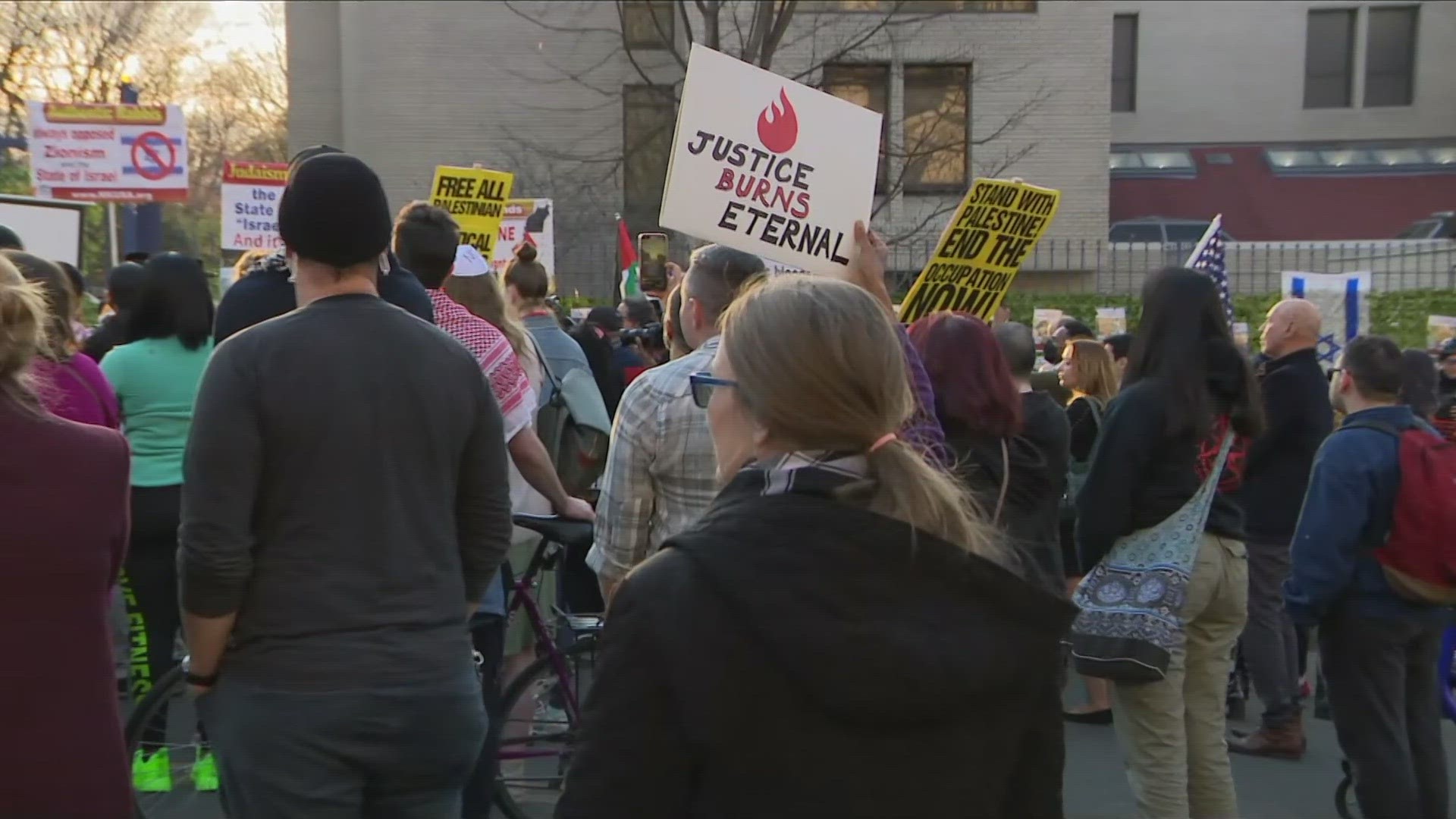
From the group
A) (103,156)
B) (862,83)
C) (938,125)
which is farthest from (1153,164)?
(103,156)

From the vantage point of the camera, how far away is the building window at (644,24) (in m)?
26.4

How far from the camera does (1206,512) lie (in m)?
4.71

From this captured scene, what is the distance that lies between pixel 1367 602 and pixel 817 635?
3.70 m

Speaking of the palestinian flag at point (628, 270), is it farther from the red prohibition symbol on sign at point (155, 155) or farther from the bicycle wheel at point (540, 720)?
the bicycle wheel at point (540, 720)

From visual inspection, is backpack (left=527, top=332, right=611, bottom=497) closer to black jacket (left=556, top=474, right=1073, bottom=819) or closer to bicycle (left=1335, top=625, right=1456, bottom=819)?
bicycle (left=1335, top=625, right=1456, bottom=819)

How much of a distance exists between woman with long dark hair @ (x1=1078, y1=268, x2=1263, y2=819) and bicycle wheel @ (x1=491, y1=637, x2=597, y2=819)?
5.85 ft

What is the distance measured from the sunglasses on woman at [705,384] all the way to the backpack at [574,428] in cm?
292

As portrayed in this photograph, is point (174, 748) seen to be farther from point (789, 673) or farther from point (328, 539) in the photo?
point (789, 673)

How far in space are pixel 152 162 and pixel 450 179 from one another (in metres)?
5.51

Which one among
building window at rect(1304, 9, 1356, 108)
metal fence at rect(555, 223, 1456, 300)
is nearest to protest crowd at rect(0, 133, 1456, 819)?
metal fence at rect(555, 223, 1456, 300)

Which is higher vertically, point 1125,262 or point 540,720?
point 1125,262

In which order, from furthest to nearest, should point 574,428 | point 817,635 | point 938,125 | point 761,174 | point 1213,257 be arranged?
point 938,125 < point 1213,257 < point 574,428 < point 761,174 < point 817,635

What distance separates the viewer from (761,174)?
14.2 feet

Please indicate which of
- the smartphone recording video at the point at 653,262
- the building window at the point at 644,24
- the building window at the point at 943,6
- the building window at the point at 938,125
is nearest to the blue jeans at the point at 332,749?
the smartphone recording video at the point at 653,262
